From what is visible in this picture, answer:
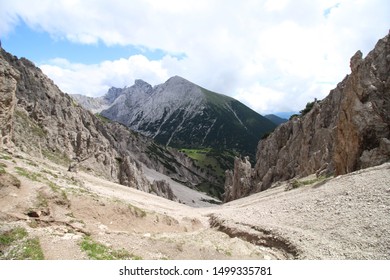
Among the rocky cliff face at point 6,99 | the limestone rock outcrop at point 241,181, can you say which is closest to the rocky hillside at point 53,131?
the rocky cliff face at point 6,99

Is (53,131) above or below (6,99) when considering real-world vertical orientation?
above

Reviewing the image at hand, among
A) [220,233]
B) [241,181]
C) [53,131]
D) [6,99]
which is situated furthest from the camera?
[241,181]

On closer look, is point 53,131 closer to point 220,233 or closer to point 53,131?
point 53,131

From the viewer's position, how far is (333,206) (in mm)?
28484

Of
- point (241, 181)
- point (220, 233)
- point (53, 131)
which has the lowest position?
point (220, 233)

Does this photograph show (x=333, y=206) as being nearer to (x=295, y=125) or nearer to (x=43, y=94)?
(x=295, y=125)

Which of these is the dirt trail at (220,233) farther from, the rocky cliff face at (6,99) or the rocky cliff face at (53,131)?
the rocky cliff face at (53,131)

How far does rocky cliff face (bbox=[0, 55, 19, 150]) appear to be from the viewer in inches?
1939

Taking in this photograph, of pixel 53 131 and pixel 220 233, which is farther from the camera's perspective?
pixel 53 131

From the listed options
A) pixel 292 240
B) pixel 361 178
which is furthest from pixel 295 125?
pixel 292 240

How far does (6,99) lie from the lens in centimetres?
4975

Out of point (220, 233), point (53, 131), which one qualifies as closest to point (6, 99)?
point (220, 233)
